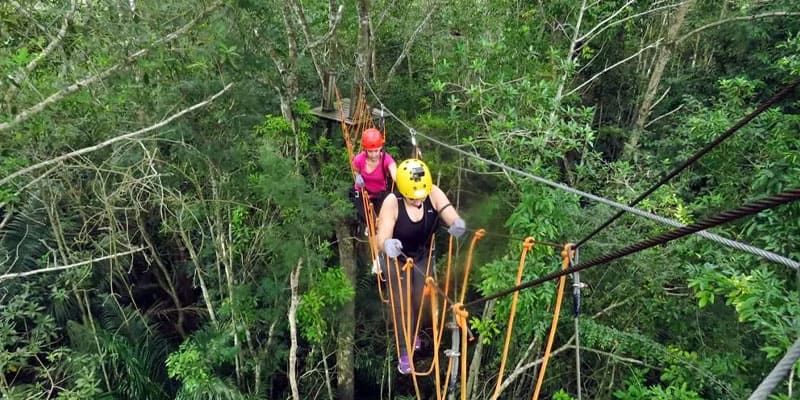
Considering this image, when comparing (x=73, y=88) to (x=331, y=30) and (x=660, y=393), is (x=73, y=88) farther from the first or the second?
(x=660, y=393)

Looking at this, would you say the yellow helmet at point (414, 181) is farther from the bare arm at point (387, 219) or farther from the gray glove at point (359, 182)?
the gray glove at point (359, 182)

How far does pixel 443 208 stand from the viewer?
3465 millimetres

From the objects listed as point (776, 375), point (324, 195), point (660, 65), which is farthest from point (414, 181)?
point (660, 65)

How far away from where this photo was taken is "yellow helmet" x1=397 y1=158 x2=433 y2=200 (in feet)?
10.7

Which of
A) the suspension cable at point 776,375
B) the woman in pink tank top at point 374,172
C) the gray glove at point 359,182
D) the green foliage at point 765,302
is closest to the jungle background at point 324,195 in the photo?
the green foliage at point 765,302

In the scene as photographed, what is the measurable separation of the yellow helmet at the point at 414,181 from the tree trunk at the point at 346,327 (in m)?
1.93

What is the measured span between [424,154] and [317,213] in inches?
73.1

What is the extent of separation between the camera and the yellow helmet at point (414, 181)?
10.7ft

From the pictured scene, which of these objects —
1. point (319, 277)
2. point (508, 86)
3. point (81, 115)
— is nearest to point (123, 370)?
point (319, 277)

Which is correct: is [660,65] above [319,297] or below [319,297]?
above

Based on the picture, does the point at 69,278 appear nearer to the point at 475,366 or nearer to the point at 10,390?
the point at 10,390

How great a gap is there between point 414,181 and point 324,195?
1652mm

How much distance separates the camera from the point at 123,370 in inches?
199

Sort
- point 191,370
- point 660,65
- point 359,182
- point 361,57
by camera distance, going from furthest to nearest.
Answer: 1. point 660,65
2. point 361,57
3. point 191,370
4. point 359,182
